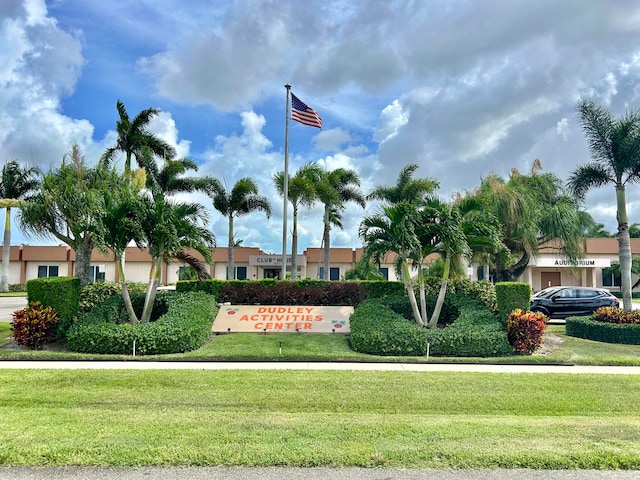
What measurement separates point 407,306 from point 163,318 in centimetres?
699

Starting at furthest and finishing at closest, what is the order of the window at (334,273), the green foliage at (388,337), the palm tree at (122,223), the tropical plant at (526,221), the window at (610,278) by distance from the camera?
the window at (610,278), the window at (334,273), the tropical plant at (526,221), the palm tree at (122,223), the green foliage at (388,337)

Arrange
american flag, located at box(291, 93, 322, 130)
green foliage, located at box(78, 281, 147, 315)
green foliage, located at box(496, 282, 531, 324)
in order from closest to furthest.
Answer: green foliage, located at box(496, 282, 531, 324) → green foliage, located at box(78, 281, 147, 315) → american flag, located at box(291, 93, 322, 130)

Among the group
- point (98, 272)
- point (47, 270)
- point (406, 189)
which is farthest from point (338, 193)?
point (47, 270)

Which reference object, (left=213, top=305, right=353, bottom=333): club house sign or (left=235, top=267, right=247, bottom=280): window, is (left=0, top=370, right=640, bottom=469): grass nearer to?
(left=213, top=305, right=353, bottom=333): club house sign

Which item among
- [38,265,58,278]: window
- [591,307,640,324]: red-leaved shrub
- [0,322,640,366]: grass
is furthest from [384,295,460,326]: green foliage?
[38,265,58,278]: window

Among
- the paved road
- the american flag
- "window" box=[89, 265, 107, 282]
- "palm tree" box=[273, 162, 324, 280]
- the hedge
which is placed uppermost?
the american flag

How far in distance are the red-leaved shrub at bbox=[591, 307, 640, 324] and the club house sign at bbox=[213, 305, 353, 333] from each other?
24.8ft

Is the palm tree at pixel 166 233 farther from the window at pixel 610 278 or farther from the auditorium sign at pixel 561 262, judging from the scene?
the window at pixel 610 278

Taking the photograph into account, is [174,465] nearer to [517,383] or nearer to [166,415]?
[166,415]

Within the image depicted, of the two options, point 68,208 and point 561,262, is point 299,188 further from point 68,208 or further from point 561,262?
point 561,262

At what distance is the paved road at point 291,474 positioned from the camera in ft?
13.0

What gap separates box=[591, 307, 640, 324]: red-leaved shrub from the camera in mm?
13438

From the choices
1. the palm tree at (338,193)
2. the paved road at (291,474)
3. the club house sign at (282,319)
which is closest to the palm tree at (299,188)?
the palm tree at (338,193)

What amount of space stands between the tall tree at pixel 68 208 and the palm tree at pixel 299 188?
333 inches
